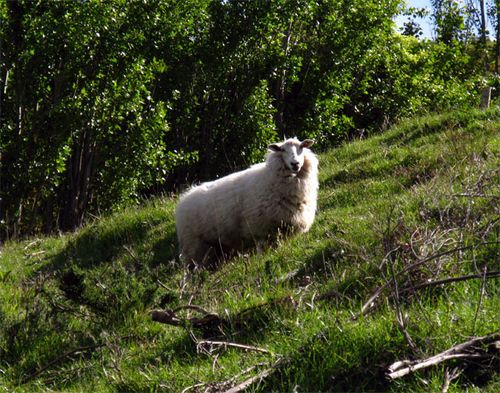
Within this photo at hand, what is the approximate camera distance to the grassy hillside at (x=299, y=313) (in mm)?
4418

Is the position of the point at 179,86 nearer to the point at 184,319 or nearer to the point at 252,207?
the point at 252,207

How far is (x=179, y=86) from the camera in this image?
69.9 feet

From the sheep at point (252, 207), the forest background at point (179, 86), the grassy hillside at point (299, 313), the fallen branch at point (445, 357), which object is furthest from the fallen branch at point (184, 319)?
the forest background at point (179, 86)

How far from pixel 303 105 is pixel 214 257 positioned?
14.4m

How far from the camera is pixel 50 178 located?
58.3ft

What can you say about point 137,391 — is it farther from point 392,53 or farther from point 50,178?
point 392,53

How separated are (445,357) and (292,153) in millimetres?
5842

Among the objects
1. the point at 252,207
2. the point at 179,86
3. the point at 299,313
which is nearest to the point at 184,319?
the point at 299,313

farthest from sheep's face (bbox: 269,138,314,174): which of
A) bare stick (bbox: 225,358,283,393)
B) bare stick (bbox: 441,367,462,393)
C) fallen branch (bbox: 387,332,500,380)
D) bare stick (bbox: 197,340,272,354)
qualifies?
bare stick (bbox: 441,367,462,393)

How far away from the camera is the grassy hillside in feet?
14.5

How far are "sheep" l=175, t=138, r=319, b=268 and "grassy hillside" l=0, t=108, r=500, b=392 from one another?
0.45m

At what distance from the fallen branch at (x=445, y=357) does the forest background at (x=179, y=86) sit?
11.3 meters

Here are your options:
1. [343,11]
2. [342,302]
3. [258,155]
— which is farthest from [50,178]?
[342,302]

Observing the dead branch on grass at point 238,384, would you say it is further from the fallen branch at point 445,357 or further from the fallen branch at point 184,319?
the fallen branch at point 184,319
